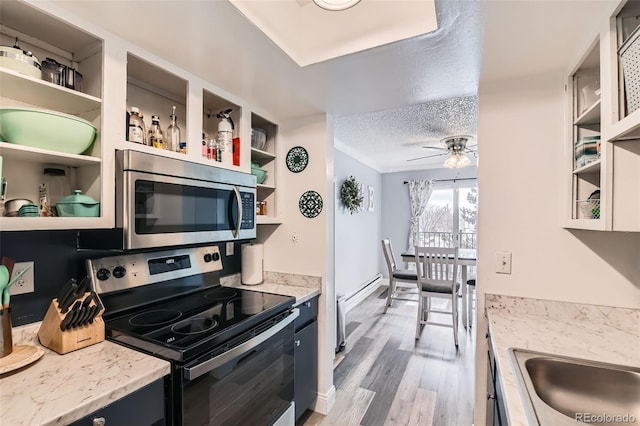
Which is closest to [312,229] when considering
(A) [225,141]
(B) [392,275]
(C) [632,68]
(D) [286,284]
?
(D) [286,284]

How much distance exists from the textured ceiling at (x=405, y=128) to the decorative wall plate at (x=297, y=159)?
828 mm

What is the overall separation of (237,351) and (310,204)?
1.15m

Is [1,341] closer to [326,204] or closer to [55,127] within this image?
[55,127]

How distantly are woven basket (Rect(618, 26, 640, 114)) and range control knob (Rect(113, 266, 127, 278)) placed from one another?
6.83ft

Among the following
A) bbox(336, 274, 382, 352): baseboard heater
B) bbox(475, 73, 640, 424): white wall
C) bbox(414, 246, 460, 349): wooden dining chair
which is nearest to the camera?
bbox(475, 73, 640, 424): white wall

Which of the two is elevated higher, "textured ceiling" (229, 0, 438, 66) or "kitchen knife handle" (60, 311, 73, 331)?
"textured ceiling" (229, 0, 438, 66)

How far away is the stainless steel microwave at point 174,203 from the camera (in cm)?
123

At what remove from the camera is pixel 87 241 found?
4.42ft

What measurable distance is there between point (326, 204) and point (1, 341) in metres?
1.67

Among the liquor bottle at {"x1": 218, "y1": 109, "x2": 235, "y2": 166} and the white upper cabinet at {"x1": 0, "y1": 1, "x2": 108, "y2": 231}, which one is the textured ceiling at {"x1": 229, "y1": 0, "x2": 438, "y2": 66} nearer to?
the liquor bottle at {"x1": 218, "y1": 109, "x2": 235, "y2": 166}

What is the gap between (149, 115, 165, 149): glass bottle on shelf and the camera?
4.84 ft

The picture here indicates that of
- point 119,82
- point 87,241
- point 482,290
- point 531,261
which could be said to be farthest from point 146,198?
point 531,261

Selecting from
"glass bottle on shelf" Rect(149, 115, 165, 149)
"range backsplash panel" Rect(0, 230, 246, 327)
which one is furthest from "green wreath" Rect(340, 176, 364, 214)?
"range backsplash panel" Rect(0, 230, 246, 327)

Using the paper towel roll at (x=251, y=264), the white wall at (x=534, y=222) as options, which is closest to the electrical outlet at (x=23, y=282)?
the paper towel roll at (x=251, y=264)
